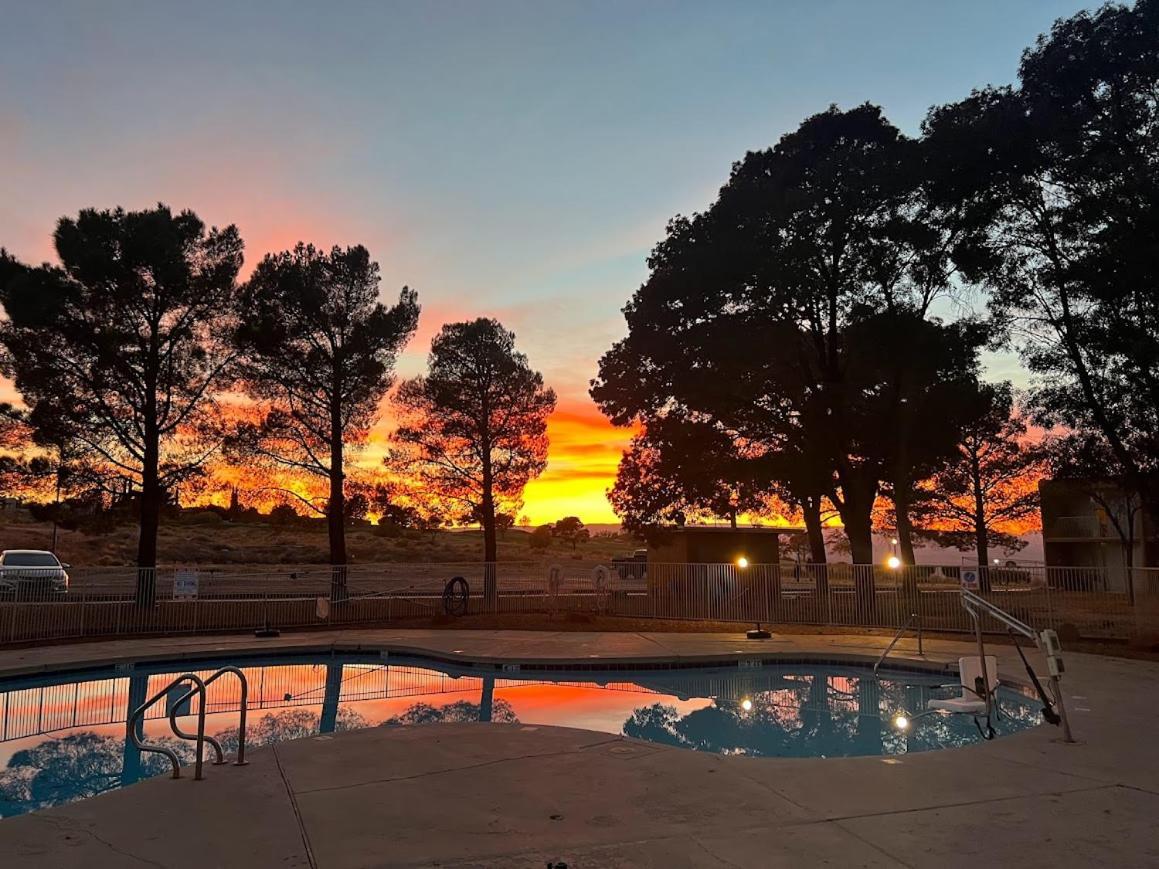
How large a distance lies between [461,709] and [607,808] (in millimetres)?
6692

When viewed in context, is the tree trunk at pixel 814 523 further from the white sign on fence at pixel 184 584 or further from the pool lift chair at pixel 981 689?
the white sign on fence at pixel 184 584

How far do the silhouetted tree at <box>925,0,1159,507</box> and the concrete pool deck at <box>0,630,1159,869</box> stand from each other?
11.2m

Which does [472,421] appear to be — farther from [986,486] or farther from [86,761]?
[986,486]

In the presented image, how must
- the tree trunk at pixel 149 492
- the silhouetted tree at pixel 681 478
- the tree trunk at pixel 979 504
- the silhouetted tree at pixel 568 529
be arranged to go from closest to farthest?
the tree trunk at pixel 149 492
the silhouetted tree at pixel 681 478
the tree trunk at pixel 979 504
the silhouetted tree at pixel 568 529

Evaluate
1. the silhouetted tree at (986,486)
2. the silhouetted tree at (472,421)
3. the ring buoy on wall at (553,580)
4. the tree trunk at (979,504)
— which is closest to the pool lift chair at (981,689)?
the ring buoy on wall at (553,580)

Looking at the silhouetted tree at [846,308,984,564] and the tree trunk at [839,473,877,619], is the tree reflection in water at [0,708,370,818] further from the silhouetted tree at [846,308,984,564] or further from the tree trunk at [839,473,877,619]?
the tree trunk at [839,473,877,619]

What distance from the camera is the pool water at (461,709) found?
Result: 9281 mm

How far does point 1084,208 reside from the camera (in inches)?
683

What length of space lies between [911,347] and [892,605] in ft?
27.5

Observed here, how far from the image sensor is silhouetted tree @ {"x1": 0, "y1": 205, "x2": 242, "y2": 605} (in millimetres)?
20906

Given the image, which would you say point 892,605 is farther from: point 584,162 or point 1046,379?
point 584,162

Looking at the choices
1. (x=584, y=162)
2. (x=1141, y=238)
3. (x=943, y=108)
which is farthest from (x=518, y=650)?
(x=943, y=108)

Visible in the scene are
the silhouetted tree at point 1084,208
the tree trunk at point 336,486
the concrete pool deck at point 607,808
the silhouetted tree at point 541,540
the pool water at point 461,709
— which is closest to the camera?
the concrete pool deck at point 607,808

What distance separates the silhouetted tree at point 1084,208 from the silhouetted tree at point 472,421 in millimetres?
15084
